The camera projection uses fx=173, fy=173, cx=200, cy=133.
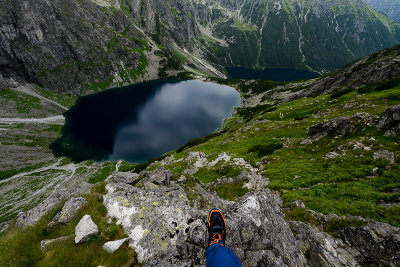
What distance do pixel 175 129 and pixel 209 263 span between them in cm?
9935

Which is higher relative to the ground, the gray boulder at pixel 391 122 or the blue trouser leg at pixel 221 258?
the gray boulder at pixel 391 122

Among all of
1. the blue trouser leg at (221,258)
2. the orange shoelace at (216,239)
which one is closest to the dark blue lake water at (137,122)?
the orange shoelace at (216,239)

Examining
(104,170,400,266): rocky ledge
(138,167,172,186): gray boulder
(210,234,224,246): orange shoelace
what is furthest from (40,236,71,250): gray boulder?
(138,167,172,186): gray boulder

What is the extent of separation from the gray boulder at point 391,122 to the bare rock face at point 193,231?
18.7 metres

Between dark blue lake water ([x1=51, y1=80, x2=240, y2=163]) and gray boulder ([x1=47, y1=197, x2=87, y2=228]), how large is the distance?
7303cm

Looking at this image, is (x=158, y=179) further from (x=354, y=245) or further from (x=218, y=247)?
(x=354, y=245)

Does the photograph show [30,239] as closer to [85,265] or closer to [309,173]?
[85,265]

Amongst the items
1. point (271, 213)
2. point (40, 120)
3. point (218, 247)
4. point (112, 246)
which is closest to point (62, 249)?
point (112, 246)

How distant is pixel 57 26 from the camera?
17525cm

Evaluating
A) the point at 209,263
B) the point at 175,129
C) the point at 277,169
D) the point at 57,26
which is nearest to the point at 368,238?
the point at 209,263

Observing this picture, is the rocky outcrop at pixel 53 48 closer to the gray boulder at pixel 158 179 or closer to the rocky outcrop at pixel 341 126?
the gray boulder at pixel 158 179

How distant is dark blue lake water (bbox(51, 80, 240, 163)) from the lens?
284 feet

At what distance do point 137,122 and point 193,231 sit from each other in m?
113

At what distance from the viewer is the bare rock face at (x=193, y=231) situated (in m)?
7.26
